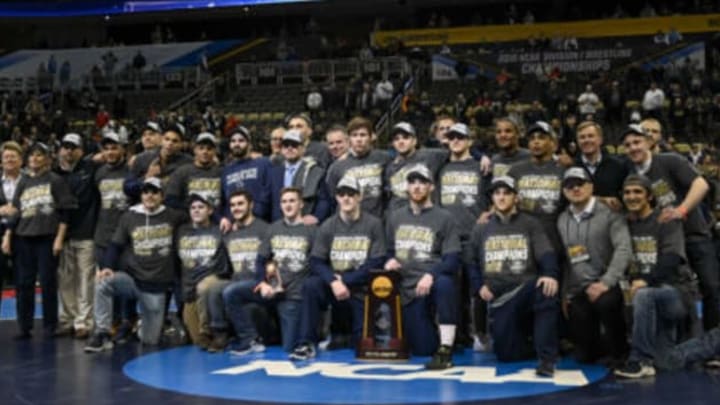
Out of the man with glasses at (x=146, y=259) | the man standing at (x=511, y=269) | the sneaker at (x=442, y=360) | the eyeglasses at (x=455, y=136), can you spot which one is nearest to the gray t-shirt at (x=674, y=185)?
the man standing at (x=511, y=269)

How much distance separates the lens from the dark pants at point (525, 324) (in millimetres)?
7625

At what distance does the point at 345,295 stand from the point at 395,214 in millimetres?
785

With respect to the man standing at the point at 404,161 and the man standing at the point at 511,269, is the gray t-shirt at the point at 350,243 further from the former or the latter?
the man standing at the point at 511,269

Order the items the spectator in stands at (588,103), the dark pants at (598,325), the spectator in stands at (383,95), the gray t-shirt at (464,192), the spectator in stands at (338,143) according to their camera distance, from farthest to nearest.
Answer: the spectator in stands at (383,95)
the spectator in stands at (588,103)
the spectator in stands at (338,143)
the gray t-shirt at (464,192)
the dark pants at (598,325)

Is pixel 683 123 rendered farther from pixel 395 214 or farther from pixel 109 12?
pixel 109 12

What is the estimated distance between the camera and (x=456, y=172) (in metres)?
8.66

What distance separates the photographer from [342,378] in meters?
7.53

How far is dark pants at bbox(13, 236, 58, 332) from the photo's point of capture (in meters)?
9.73

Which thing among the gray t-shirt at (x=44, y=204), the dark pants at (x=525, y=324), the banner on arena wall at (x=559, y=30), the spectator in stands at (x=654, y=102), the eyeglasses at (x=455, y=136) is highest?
the banner on arena wall at (x=559, y=30)

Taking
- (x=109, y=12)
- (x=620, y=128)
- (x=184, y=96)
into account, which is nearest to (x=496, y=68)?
(x=620, y=128)

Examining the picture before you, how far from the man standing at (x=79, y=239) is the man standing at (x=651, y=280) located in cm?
493

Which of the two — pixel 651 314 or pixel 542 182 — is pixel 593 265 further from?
pixel 542 182

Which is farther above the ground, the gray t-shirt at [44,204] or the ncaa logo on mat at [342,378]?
the gray t-shirt at [44,204]

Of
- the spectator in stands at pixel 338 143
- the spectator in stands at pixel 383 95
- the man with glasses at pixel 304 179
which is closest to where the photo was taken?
the man with glasses at pixel 304 179
